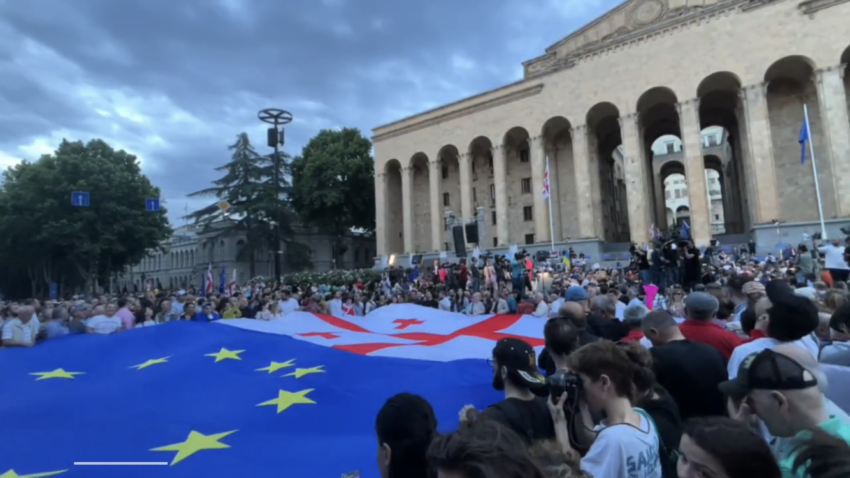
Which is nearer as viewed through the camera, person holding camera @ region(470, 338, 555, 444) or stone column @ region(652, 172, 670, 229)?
person holding camera @ region(470, 338, 555, 444)

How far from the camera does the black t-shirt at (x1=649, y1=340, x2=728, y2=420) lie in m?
3.19

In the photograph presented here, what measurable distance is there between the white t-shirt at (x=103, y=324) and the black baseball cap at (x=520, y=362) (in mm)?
8784

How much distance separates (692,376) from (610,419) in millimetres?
1215

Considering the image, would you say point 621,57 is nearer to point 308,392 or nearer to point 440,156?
point 440,156

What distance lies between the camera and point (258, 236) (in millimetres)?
42344

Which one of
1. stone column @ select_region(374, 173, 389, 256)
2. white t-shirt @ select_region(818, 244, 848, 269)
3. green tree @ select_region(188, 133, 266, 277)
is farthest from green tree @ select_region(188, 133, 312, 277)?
white t-shirt @ select_region(818, 244, 848, 269)

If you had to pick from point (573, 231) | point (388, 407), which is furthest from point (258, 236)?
point (388, 407)

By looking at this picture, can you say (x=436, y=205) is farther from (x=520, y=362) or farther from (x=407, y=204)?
(x=520, y=362)

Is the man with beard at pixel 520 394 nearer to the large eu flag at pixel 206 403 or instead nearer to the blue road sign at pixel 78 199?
the large eu flag at pixel 206 403

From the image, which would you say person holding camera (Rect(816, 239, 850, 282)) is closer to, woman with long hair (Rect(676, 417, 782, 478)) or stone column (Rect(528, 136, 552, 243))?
woman with long hair (Rect(676, 417, 782, 478))

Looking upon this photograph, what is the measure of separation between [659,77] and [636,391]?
33.7 meters

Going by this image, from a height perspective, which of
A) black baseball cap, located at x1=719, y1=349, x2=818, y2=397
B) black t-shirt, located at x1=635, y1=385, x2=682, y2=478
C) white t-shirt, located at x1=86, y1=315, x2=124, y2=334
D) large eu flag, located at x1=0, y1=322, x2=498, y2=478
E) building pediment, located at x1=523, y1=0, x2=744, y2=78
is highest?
building pediment, located at x1=523, y1=0, x2=744, y2=78

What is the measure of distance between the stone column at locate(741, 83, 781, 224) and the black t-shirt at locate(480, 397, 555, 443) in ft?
103

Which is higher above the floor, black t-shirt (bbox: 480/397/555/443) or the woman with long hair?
the woman with long hair
